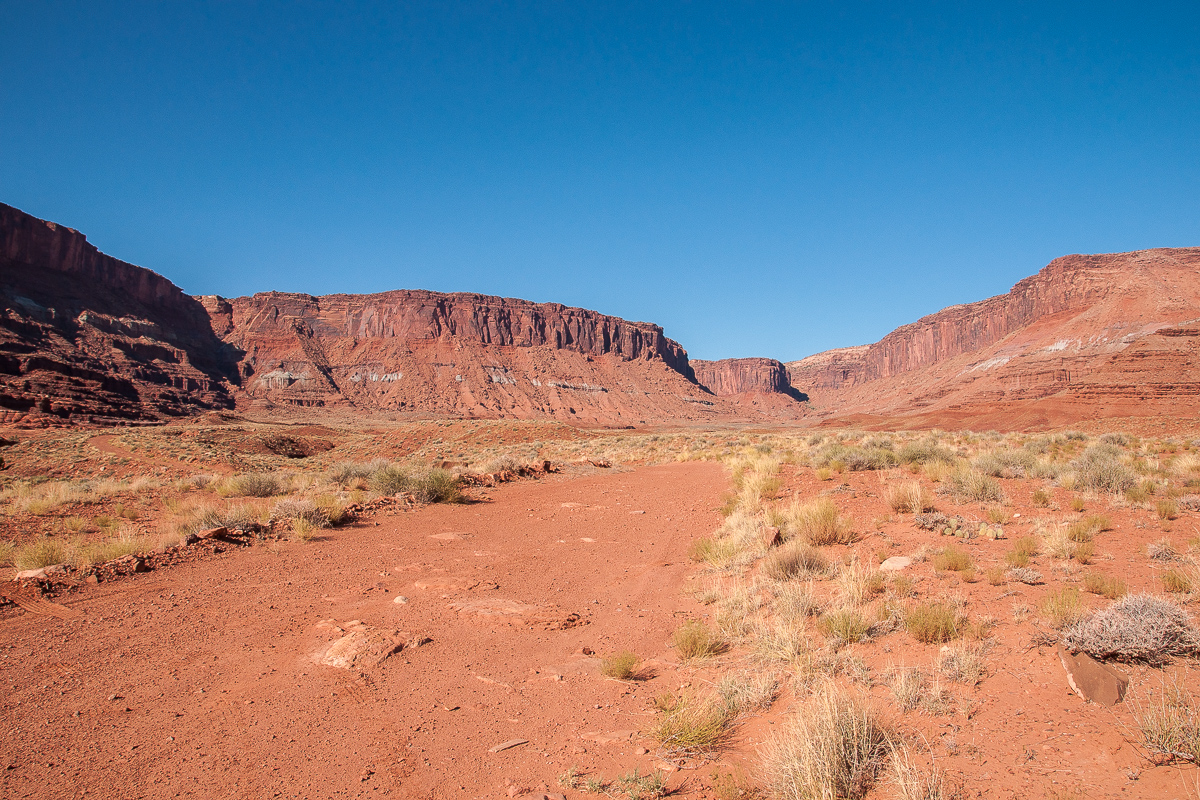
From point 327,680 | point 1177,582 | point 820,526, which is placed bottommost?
point 327,680

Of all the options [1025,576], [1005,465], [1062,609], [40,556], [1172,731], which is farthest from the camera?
[1005,465]

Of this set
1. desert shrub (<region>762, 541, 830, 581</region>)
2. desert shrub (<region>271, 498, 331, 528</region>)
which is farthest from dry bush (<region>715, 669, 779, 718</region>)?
desert shrub (<region>271, 498, 331, 528</region>)

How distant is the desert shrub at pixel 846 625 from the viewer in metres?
4.52

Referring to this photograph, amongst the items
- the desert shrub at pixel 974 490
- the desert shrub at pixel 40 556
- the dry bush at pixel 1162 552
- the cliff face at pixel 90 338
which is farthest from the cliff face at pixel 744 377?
the desert shrub at pixel 40 556

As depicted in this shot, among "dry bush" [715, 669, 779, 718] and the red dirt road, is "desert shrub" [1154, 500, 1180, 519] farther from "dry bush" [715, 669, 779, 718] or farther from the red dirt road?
"dry bush" [715, 669, 779, 718]

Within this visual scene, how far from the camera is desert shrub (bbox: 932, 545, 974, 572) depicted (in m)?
5.71

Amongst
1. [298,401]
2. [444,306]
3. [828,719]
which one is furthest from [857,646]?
[444,306]

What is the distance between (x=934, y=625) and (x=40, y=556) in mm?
9754

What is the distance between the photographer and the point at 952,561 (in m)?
5.78

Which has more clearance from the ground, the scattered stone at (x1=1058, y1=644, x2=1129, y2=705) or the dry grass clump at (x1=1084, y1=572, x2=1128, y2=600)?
the dry grass clump at (x1=1084, y1=572, x2=1128, y2=600)

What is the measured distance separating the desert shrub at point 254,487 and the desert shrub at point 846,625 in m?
13.3

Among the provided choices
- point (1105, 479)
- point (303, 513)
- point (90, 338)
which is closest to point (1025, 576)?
point (1105, 479)

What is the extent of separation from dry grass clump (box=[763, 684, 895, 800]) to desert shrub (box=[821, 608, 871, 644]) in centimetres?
137

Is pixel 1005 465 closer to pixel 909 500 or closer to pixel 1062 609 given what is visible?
pixel 909 500
